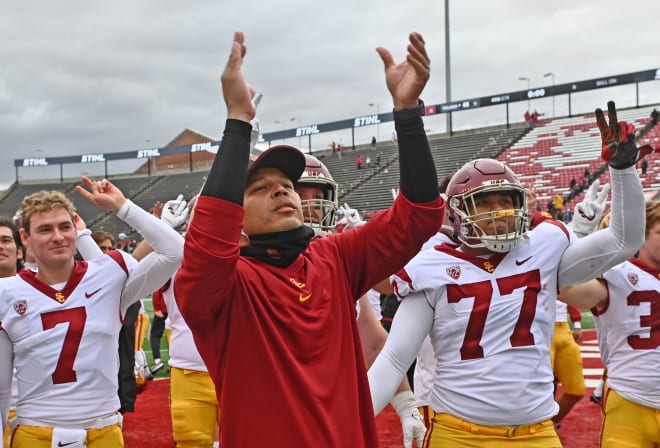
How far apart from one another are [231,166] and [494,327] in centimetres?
164

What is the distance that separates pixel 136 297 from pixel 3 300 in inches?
25.0

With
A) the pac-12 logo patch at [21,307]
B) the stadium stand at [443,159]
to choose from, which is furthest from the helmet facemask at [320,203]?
the stadium stand at [443,159]

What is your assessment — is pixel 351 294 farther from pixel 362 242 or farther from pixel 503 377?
pixel 503 377

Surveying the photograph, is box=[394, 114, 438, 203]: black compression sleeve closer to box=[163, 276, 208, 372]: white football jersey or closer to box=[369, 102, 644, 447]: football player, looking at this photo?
box=[369, 102, 644, 447]: football player

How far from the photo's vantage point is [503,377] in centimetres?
279

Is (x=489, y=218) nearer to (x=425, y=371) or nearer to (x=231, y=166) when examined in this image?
(x=425, y=371)

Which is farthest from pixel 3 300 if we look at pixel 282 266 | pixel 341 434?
pixel 341 434

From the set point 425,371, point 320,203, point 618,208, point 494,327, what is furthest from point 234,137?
point 425,371

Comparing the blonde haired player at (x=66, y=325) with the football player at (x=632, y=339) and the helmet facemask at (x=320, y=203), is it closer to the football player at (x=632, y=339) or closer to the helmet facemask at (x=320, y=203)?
the helmet facemask at (x=320, y=203)

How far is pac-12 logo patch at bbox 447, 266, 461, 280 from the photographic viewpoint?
2.95 meters

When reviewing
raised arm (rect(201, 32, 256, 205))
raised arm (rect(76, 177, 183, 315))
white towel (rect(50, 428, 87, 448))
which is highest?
raised arm (rect(201, 32, 256, 205))

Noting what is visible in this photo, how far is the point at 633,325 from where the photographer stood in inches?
139

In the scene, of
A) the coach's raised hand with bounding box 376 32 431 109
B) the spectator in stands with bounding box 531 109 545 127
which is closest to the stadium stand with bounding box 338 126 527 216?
the spectator in stands with bounding box 531 109 545 127

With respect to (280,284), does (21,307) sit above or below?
below
